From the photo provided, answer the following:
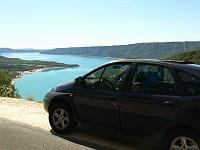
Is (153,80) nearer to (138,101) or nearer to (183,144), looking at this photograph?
(138,101)

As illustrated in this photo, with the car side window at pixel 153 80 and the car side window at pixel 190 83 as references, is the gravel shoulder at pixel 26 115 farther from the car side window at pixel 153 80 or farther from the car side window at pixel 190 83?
the car side window at pixel 190 83

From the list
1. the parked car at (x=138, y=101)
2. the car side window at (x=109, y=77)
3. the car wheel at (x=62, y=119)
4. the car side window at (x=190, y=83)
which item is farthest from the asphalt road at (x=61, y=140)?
the car side window at (x=190, y=83)

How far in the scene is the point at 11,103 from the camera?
11250mm

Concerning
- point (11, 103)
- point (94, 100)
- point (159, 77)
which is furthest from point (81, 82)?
point (11, 103)

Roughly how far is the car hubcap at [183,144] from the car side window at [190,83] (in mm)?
688

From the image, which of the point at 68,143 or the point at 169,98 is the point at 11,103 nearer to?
the point at 68,143

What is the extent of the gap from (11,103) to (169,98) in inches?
311

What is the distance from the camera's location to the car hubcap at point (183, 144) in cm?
438

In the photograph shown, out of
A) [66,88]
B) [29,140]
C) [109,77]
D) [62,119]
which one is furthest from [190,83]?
[29,140]

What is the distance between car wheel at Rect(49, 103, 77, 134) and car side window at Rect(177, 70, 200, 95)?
245 centimetres

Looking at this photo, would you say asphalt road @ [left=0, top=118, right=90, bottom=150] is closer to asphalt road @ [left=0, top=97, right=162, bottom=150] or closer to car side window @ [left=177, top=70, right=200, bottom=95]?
asphalt road @ [left=0, top=97, right=162, bottom=150]

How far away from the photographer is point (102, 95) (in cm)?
559

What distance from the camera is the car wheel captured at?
6156 mm

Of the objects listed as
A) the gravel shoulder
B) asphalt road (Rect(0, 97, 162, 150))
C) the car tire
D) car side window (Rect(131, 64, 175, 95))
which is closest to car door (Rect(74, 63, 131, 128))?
car side window (Rect(131, 64, 175, 95))
